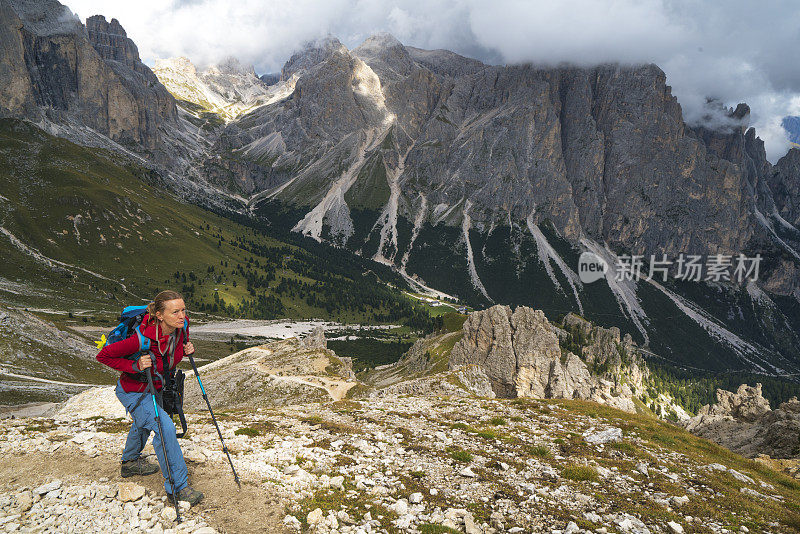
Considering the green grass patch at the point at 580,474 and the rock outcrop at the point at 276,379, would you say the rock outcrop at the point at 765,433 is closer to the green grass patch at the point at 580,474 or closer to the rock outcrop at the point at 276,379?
the green grass patch at the point at 580,474

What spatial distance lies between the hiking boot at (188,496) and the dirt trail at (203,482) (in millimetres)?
165

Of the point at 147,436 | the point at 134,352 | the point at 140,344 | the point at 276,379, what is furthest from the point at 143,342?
the point at 276,379

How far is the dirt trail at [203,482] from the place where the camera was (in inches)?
322

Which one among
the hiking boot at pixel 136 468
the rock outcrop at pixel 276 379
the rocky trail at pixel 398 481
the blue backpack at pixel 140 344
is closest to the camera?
the rocky trail at pixel 398 481

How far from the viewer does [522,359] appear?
73250 millimetres

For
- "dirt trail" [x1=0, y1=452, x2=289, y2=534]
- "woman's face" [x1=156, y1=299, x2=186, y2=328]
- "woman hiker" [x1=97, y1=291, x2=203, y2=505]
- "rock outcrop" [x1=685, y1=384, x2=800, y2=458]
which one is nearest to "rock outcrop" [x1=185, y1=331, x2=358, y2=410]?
"dirt trail" [x1=0, y1=452, x2=289, y2=534]

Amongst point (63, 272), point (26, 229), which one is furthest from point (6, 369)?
point (26, 229)

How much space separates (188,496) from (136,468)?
1980mm

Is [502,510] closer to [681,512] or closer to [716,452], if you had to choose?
[681,512]

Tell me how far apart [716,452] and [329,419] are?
19.8 metres

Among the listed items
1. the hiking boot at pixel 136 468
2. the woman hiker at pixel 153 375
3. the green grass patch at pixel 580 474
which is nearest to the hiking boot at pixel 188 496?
the woman hiker at pixel 153 375

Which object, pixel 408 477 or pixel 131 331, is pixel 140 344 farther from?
pixel 408 477

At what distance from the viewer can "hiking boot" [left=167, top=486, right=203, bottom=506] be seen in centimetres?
850

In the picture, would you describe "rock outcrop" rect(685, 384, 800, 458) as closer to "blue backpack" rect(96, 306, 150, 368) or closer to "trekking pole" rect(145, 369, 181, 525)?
"trekking pole" rect(145, 369, 181, 525)
